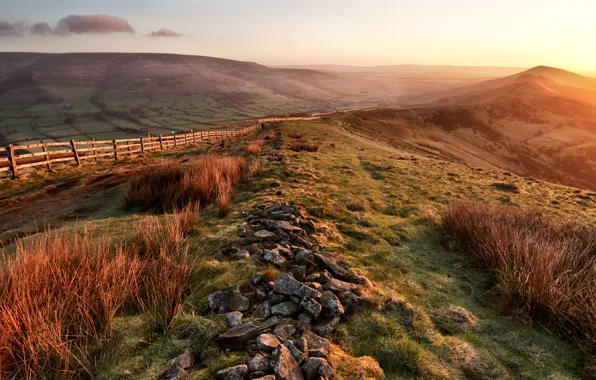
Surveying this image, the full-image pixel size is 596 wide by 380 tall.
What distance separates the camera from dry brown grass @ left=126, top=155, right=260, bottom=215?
946 centimetres

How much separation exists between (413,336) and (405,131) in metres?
66.5

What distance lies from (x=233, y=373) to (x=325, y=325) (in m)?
1.53

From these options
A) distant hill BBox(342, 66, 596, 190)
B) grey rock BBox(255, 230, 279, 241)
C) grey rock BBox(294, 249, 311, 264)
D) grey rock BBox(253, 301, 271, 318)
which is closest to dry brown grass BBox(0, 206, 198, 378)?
grey rock BBox(253, 301, 271, 318)

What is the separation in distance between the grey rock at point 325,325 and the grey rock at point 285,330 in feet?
1.15

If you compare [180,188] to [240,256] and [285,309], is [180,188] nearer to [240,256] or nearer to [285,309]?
[240,256]

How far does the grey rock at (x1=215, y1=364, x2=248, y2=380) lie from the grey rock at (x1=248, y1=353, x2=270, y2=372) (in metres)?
0.09

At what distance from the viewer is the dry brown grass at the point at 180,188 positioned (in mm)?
9461

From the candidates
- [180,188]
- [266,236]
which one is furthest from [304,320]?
[180,188]

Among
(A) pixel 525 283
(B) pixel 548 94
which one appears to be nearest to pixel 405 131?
(A) pixel 525 283

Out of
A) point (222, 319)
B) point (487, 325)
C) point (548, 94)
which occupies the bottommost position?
point (487, 325)

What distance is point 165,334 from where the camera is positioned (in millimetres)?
3623

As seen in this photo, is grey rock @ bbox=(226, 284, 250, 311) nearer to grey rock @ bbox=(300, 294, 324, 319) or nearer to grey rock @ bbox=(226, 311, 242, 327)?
grey rock @ bbox=(226, 311, 242, 327)

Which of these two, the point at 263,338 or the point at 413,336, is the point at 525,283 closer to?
the point at 413,336

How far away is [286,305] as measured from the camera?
425 cm
